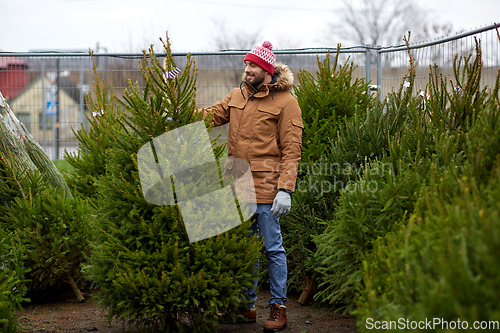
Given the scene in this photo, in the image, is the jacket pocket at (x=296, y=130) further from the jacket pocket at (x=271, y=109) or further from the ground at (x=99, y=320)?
the ground at (x=99, y=320)

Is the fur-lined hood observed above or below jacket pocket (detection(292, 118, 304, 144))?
above

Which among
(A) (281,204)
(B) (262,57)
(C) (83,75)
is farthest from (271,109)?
(C) (83,75)

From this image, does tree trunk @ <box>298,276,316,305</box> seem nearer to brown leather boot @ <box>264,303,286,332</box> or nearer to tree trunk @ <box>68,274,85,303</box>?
brown leather boot @ <box>264,303,286,332</box>

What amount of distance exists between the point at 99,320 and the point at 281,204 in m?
1.75

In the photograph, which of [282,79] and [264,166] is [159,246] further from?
[282,79]

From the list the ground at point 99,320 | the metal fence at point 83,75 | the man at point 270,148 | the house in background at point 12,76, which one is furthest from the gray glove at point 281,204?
the house in background at point 12,76

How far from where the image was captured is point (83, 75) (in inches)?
253

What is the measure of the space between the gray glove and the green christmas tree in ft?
1.12

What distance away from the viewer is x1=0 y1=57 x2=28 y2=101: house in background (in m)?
6.50

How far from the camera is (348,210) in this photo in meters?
2.72

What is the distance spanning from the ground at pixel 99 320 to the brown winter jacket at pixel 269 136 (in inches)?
39.0

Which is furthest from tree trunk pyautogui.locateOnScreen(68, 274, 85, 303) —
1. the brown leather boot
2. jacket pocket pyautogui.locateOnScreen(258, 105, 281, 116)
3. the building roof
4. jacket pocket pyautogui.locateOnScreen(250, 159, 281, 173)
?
Result: the building roof

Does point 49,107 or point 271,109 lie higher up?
point 49,107

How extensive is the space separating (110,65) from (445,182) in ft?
17.4
